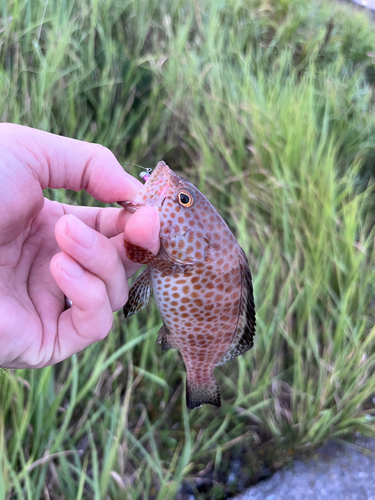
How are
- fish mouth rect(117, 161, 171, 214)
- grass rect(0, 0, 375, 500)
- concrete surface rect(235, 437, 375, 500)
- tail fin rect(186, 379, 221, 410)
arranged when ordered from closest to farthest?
fish mouth rect(117, 161, 171, 214) < tail fin rect(186, 379, 221, 410) < grass rect(0, 0, 375, 500) < concrete surface rect(235, 437, 375, 500)

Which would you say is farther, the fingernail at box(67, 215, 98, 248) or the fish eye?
the fish eye

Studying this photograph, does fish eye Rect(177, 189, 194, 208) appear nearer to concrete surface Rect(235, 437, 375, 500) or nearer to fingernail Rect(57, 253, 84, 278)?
fingernail Rect(57, 253, 84, 278)

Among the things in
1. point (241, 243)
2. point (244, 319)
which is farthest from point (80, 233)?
point (241, 243)

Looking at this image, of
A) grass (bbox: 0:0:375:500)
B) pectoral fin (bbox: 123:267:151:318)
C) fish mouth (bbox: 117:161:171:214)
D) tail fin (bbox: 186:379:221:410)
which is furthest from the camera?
grass (bbox: 0:0:375:500)

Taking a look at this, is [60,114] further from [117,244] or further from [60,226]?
[60,226]

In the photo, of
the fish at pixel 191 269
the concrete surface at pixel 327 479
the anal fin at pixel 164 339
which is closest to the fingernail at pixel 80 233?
the fish at pixel 191 269

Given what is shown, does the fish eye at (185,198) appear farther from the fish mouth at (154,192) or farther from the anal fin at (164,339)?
the anal fin at (164,339)

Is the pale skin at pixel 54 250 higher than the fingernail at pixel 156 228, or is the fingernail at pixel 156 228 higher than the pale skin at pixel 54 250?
the fingernail at pixel 156 228

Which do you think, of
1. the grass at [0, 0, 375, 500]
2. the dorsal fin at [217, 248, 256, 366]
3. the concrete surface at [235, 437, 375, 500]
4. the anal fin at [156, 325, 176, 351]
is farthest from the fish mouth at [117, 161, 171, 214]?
the concrete surface at [235, 437, 375, 500]
